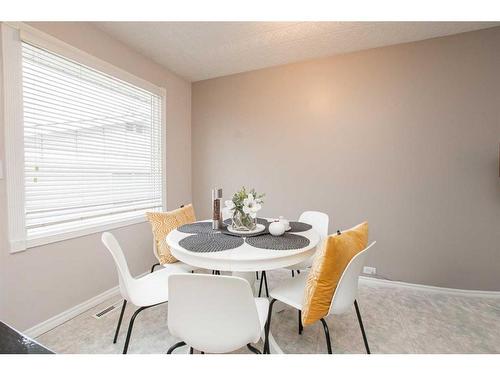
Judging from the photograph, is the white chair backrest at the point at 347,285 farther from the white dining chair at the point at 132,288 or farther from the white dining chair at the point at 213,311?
the white dining chair at the point at 132,288

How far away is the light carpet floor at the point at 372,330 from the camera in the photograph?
5.43 feet

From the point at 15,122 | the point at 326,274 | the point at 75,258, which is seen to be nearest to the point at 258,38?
the point at 15,122

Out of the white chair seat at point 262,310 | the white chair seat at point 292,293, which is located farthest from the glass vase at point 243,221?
the white chair seat at point 262,310

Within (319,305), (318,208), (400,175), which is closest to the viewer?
(319,305)

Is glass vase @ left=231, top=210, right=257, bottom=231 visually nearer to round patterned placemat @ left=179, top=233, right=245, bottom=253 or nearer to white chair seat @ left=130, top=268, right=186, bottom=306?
round patterned placemat @ left=179, top=233, right=245, bottom=253

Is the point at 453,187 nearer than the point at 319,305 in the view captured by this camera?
No

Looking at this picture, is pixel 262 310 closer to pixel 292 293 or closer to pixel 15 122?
pixel 292 293

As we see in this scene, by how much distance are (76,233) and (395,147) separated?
3050 millimetres

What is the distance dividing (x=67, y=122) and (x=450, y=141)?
11.1ft

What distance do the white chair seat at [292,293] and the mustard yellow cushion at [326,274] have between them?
11 centimetres

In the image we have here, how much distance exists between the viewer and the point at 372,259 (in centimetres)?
264
